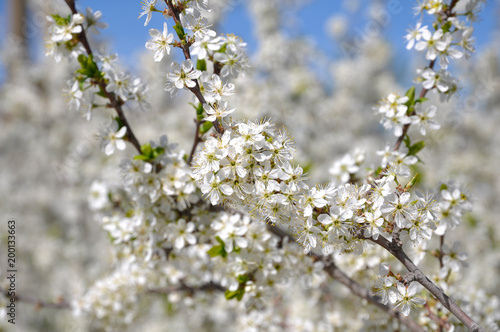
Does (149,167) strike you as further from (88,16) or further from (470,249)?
(470,249)

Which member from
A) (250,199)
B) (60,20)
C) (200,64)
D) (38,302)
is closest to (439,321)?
(250,199)

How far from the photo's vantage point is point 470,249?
5.06 meters

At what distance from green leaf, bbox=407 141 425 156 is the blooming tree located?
0.01 metres

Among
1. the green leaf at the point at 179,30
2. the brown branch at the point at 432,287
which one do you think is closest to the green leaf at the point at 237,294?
the brown branch at the point at 432,287

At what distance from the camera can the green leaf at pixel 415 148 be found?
7.12ft

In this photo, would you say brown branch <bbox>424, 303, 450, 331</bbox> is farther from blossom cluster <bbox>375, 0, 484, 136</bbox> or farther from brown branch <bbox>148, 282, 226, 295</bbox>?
brown branch <bbox>148, 282, 226, 295</bbox>

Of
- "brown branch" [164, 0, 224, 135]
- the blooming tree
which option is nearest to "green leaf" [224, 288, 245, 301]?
the blooming tree

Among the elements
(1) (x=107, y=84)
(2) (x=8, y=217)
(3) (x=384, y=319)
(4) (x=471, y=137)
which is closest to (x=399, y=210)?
(3) (x=384, y=319)

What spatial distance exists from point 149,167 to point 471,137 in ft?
29.6

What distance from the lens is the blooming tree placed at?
1.61 m

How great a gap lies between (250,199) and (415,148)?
43.9 inches

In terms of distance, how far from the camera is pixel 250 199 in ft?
5.45

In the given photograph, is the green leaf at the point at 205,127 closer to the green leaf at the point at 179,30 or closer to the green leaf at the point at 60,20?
the green leaf at the point at 179,30

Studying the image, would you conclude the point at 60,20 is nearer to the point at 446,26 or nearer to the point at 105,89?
the point at 105,89
